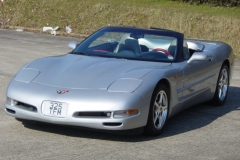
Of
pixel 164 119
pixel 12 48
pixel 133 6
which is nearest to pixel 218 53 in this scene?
pixel 164 119

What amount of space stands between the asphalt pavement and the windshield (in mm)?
987

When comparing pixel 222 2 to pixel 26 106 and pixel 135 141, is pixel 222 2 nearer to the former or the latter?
pixel 135 141

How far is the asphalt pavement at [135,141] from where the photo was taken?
6238mm

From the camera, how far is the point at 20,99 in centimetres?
685

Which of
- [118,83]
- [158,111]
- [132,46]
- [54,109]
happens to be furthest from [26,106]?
[132,46]

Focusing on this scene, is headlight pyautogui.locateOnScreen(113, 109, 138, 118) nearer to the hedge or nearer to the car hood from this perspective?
the car hood

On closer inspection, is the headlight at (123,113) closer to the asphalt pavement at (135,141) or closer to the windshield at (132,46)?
the asphalt pavement at (135,141)

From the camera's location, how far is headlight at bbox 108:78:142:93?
267 inches

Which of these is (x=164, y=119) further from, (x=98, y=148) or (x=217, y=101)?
(x=217, y=101)

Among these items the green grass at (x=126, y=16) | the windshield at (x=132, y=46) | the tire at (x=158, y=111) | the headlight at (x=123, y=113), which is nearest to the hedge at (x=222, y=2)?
the green grass at (x=126, y=16)

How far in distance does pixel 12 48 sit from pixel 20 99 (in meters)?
9.25

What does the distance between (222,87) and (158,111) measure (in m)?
2.69

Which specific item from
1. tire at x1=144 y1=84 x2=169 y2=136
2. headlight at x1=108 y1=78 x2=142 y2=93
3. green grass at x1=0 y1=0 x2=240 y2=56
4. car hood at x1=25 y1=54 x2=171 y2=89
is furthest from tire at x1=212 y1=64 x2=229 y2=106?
green grass at x1=0 y1=0 x2=240 y2=56

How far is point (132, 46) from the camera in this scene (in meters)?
8.26
